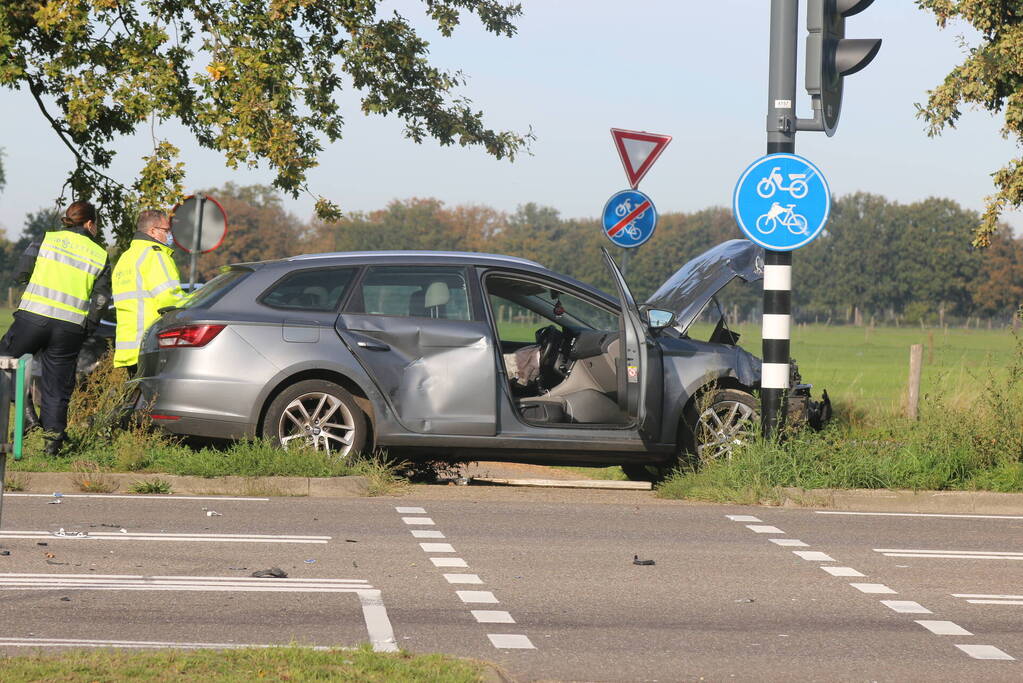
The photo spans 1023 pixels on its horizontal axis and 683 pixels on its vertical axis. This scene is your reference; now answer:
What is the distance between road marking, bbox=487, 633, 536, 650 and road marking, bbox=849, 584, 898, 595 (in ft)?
6.79

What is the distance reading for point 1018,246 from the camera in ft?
477

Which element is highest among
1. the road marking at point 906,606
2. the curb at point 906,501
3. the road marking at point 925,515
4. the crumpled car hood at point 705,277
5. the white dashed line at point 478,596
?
the crumpled car hood at point 705,277

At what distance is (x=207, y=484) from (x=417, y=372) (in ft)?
5.28

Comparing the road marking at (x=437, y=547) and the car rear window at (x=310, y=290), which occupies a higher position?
the car rear window at (x=310, y=290)

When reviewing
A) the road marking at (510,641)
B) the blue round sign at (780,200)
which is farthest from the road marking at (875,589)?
the blue round sign at (780,200)

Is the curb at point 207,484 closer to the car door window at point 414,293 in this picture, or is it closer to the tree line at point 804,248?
the car door window at point 414,293

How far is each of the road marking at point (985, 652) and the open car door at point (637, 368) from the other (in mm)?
4589

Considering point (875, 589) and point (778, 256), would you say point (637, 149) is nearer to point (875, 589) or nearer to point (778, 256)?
point (778, 256)

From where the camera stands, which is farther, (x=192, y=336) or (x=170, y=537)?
(x=192, y=336)


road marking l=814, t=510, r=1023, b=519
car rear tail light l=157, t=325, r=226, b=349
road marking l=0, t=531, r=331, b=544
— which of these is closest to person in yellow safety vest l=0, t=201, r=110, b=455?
car rear tail light l=157, t=325, r=226, b=349

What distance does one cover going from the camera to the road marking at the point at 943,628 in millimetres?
6621

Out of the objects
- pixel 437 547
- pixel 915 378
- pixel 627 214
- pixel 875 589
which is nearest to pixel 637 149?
pixel 627 214

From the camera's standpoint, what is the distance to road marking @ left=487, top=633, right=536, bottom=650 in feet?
20.1

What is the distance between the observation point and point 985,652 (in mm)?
6246
